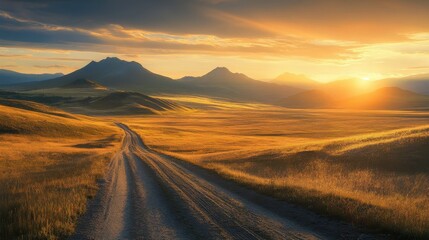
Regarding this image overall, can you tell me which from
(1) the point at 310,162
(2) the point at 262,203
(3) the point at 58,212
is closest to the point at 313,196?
(2) the point at 262,203

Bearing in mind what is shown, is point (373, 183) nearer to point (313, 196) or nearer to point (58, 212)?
point (313, 196)

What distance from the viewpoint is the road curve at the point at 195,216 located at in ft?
39.4

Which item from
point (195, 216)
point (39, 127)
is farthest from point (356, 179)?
point (39, 127)

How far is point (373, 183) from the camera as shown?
909 inches

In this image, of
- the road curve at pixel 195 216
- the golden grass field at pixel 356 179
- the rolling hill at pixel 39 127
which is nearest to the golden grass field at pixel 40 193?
the road curve at pixel 195 216

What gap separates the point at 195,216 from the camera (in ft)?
46.6

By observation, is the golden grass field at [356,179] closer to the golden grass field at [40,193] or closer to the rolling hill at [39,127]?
the golden grass field at [40,193]

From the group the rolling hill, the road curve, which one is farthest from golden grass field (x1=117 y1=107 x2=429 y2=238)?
the rolling hill

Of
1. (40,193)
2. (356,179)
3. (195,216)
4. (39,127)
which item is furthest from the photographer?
(39,127)

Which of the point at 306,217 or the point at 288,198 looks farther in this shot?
the point at 288,198

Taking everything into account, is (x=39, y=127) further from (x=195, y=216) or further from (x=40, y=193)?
(x=195, y=216)

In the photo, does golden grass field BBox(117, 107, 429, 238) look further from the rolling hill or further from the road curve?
the rolling hill

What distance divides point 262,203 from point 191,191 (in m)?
4.24

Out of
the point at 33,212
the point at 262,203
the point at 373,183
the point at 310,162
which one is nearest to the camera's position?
the point at 33,212
